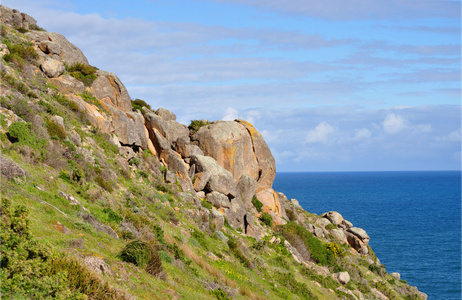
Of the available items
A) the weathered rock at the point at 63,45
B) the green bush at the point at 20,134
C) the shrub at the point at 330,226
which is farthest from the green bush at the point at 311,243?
the weathered rock at the point at 63,45

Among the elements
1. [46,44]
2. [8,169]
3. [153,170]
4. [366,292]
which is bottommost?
[366,292]

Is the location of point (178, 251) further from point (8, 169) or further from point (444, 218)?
point (444, 218)

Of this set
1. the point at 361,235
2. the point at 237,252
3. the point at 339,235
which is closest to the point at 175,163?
the point at 237,252

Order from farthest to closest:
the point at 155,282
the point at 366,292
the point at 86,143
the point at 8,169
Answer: the point at 366,292 → the point at 86,143 → the point at 8,169 → the point at 155,282

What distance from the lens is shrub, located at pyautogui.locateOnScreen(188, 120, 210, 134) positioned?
4803 cm

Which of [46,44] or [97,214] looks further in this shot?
[46,44]

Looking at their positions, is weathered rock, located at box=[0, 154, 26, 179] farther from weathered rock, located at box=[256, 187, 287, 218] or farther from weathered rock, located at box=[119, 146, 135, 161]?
weathered rock, located at box=[256, 187, 287, 218]

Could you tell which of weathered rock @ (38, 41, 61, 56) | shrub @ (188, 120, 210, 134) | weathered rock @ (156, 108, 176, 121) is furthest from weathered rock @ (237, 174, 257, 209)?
weathered rock @ (38, 41, 61, 56)

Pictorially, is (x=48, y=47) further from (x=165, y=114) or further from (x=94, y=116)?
(x=165, y=114)

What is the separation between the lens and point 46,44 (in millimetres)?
39500

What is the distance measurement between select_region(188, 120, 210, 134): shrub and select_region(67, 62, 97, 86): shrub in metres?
13.0

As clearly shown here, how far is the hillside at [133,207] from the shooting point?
13.5 m

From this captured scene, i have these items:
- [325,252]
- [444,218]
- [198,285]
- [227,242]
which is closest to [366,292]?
[325,252]

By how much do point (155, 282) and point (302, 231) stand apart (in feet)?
104
